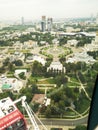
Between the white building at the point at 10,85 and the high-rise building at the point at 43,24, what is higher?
the white building at the point at 10,85

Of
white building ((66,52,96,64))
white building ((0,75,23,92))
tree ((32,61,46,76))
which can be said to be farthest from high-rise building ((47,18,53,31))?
white building ((0,75,23,92))

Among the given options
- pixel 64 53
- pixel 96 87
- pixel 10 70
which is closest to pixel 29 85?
pixel 10 70

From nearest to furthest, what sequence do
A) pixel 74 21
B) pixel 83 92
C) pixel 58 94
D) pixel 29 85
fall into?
pixel 58 94, pixel 83 92, pixel 29 85, pixel 74 21

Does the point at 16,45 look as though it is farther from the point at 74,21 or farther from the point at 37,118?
the point at 74,21

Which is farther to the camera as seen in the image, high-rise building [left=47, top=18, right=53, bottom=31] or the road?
high-rise building [left=47, top=18, right=53, bottom=31]

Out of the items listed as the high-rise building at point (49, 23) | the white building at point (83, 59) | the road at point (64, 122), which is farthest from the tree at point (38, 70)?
the high-rise building at point (49, 23)

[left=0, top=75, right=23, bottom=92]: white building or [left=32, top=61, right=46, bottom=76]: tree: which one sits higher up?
[left=0, top=75, right=23, bottom=92]: white building

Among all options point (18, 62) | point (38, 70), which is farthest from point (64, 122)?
point (18, 62)

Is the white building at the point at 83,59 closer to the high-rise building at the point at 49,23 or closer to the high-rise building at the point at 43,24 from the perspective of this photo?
the high-rise building at the point at 43,24

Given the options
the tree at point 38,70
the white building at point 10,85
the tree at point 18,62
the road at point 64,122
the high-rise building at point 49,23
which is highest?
the road at point 64,122

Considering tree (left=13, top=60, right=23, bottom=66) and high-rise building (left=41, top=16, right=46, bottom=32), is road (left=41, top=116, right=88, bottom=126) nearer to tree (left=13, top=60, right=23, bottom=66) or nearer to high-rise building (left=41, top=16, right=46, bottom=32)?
tree (left=13, top=60, right=23, bottom=66)

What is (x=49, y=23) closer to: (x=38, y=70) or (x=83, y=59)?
(x=83, y=59)
